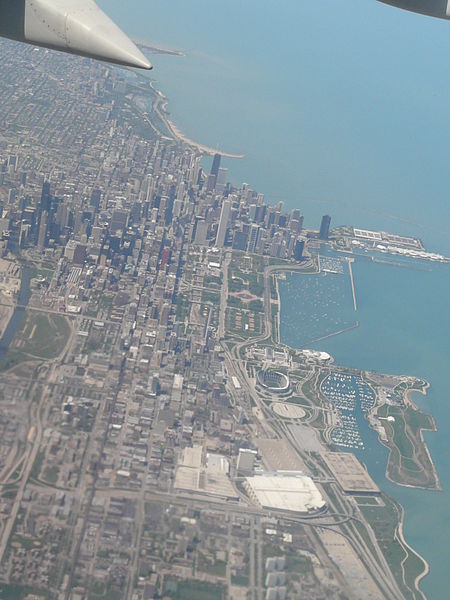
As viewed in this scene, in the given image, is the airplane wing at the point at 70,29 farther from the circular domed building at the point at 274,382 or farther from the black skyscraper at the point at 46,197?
the black skyscraper at the point at 46,197

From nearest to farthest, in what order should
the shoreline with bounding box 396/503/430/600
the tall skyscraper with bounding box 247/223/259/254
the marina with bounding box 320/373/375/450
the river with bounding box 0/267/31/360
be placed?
1. the shoreline with bounding box 396/503/430/600
2. the river with bounding box 0/267/31/360
3. the marina with bounding box 320/373/375/450
4. the tall skyscraper with bounding box 247/223/259/254

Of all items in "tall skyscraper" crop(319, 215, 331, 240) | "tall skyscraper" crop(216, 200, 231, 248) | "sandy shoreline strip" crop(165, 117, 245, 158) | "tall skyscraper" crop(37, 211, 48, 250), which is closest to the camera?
"tall skyscraper" crop(37, 211, 48, 250)

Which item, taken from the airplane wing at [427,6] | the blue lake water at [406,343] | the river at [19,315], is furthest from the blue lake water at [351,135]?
the airplane wing at [427,6]

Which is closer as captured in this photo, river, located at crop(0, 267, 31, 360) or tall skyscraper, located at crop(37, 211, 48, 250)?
river, located at crop(0, 267, 31, 360)

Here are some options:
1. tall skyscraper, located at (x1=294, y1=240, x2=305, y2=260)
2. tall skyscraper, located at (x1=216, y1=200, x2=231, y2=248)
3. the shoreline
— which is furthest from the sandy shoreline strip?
the shoreline

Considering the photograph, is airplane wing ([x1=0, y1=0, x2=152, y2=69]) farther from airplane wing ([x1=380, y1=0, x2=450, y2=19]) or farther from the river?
the river

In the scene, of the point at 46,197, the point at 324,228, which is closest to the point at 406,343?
the point at 324,228

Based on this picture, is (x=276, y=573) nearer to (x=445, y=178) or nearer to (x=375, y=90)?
(x=445, y=178)

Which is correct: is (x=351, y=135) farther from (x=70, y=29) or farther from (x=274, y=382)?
(x=70, y=29)
